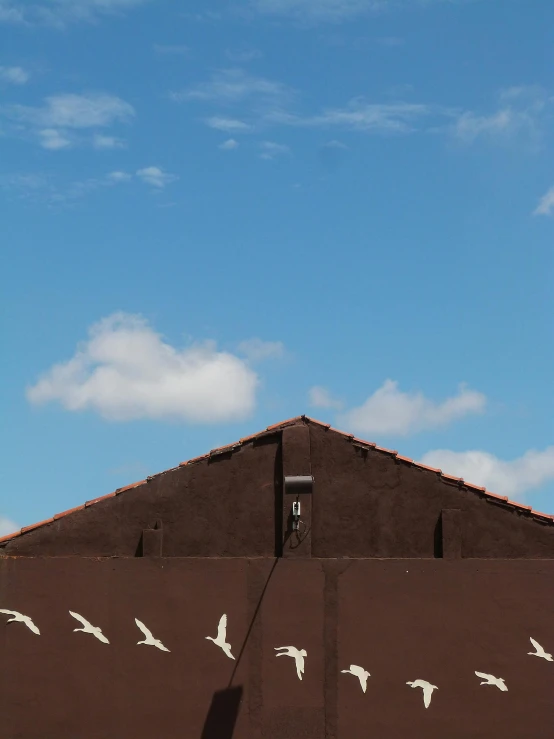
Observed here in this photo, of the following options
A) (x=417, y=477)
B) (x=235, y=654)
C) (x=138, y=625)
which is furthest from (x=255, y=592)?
(x=417, y=477)

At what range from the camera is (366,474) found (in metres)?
17.7

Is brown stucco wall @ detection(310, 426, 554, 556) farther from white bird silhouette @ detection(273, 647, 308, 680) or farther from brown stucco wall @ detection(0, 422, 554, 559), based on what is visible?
white bird silhouette @ detection(273, 647, 308, 680)

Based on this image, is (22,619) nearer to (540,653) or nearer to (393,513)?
(393,513)

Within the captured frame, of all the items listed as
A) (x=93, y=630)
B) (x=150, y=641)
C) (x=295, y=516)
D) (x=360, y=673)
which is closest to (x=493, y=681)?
(x=360, y=673)

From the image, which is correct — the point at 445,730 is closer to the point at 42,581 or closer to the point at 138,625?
the point at 138,625

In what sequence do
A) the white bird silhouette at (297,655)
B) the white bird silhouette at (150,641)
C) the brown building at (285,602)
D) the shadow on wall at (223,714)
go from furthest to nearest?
the white bird silhouette at (150,641)
the white bird silhouette at (297,655)
the brown building at (285,602)
the shadow on wall at (223,714)

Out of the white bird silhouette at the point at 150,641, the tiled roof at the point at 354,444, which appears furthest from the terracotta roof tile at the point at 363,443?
the white bird silhouette at the point at 150,641

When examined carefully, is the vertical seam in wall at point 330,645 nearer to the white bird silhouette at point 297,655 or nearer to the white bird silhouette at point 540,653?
the white bird silhouette at point 297,655

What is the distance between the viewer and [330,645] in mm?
16891

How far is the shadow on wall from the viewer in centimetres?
1656

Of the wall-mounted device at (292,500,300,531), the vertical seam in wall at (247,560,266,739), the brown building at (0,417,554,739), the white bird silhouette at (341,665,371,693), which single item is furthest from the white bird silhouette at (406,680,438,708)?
the wall-mounted device at (292,500,300,531)

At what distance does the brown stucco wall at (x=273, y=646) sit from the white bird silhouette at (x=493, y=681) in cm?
9

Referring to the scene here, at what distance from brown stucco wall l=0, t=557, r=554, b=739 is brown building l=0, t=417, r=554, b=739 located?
26mm

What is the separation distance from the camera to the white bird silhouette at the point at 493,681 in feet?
54.8
